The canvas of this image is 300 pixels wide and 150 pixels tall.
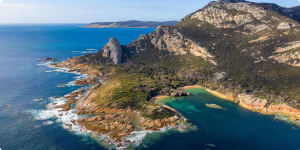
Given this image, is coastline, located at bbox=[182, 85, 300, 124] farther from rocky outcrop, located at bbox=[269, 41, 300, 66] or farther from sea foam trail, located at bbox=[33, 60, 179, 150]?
sea foam trail, located at bbox=[33, 60, 179, 150]

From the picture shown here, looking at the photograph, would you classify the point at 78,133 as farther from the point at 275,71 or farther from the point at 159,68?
the point at 275,71

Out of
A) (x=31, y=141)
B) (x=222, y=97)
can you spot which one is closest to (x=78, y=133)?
(x=31, y=141)

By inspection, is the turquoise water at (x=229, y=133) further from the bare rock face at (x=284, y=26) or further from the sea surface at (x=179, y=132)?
the bare rock face at (x=284, y=26)

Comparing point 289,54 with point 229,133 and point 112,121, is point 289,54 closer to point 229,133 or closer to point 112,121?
point 229,133

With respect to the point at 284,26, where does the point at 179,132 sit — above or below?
below

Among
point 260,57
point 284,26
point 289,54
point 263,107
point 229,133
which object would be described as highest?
point 284,26

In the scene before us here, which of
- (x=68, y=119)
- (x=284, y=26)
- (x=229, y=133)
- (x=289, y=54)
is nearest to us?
(x=229, y=133)

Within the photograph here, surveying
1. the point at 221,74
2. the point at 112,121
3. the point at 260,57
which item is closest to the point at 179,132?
the point at 112,121

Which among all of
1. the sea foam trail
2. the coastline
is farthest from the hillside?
the sea foam trail
